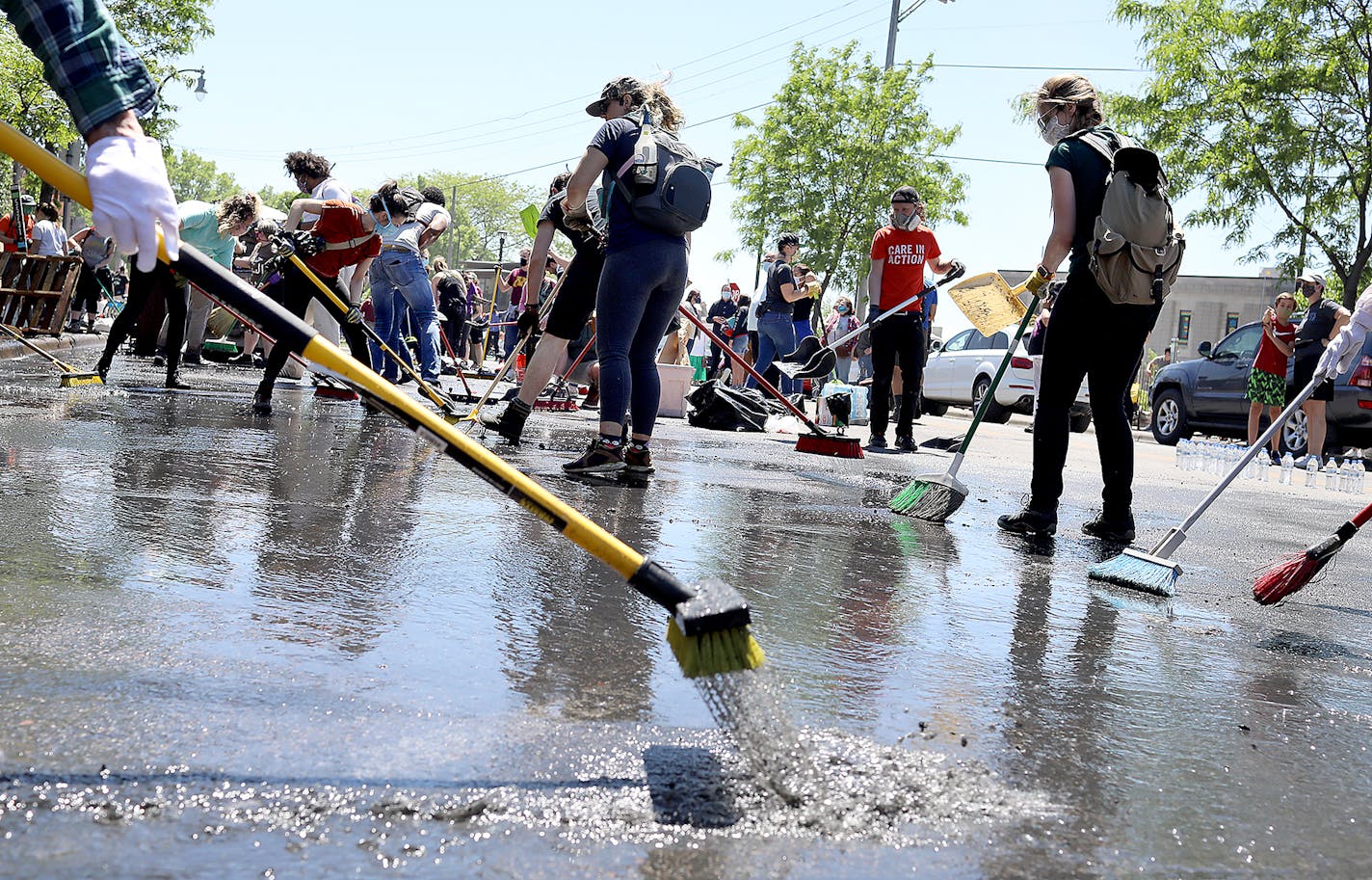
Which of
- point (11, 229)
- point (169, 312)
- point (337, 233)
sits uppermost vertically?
point (11, 229)

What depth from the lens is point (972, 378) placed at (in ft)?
73.7

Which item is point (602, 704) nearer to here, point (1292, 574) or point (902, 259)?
point (1292, 574)

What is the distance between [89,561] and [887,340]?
8157 mm

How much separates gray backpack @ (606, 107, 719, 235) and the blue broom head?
2.49 m

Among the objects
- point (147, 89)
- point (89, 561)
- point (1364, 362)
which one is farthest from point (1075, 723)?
point (1364, 362)

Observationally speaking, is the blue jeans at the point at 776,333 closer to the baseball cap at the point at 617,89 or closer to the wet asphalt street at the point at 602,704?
the baseball cap at the point at 617,89

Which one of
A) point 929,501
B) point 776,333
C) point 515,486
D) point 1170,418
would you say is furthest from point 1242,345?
point 515,486

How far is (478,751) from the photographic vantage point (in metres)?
2.20

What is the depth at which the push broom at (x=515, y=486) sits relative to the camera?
89.4 inches

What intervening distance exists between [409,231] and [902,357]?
457 cm

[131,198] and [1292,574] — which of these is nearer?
[131,198]

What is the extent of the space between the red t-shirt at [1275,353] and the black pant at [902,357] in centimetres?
477

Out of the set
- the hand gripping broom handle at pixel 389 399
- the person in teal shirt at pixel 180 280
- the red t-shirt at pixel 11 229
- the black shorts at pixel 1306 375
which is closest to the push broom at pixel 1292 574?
the hand gripping broom handle at pixel 389 399

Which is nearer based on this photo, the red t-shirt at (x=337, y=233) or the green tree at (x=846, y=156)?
the red t-shirt at (x=337, y=233)
